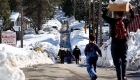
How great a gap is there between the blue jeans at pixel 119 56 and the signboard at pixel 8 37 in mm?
16127

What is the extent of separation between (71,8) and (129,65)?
100803 millimetres

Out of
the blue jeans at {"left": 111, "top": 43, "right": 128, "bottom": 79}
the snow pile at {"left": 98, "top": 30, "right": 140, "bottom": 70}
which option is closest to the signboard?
the snow pile at {"left": 98, "top": 30, "right": 140, "bottom": 70}

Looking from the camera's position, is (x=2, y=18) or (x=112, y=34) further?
(x=2, y=18)

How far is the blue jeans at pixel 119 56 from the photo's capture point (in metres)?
8.14

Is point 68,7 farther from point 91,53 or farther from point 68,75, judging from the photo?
point 91,53

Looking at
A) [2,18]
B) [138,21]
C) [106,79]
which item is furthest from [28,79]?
[2,18]

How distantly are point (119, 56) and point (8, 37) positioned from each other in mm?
16609

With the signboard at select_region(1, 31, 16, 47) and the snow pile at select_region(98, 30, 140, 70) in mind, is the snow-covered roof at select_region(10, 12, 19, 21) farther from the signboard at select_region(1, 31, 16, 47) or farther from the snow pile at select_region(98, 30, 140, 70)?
the snow pile at select_region(98, 30, 140, 70)

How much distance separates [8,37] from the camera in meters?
24.0

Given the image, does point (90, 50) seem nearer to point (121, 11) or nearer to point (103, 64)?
point (121, 11)

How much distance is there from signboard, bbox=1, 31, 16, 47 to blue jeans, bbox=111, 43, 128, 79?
52.9ft

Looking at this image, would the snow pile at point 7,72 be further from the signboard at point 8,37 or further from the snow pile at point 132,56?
the signboard at point 8,37

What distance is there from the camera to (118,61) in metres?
8.23

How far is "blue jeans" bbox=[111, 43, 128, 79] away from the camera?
814 centimetres
